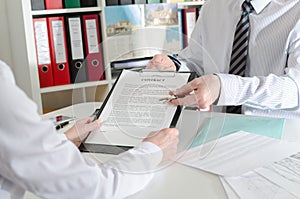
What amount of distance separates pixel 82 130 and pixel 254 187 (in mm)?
439

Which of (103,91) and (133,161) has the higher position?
(103,91)

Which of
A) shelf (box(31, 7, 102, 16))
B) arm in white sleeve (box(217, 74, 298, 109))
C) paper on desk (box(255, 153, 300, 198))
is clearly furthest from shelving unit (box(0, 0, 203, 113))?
paper on desk (box(255, 153, 300, 198))

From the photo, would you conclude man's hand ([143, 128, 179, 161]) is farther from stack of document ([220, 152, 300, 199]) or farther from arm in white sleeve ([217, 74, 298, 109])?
arm in white sleeve ([217, 74, 298, 109])

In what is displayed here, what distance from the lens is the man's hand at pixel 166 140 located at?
92 centimetres

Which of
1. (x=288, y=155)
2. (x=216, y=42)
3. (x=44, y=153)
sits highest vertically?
(x=216, y=42)

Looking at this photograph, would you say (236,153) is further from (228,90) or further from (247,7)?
(247,7)

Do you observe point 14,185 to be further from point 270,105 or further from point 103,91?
point 270,105

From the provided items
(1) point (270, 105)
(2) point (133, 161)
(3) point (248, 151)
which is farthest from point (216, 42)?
(2) point (133, 161)

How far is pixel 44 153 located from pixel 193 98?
0.46m

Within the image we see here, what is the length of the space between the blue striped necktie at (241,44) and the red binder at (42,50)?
48.0 inches

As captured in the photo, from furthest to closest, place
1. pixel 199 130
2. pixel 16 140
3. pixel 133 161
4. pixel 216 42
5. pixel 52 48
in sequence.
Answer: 1. pixel 52 48
2. pixel 216 42
3. pixel 199 130
4. pixel 133 161
5. pixel 16 140

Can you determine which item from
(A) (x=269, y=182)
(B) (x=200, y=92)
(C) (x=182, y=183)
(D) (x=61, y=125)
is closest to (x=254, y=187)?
(A) (x=269, y=182)

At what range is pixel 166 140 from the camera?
0.93 meters

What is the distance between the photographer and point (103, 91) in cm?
106
